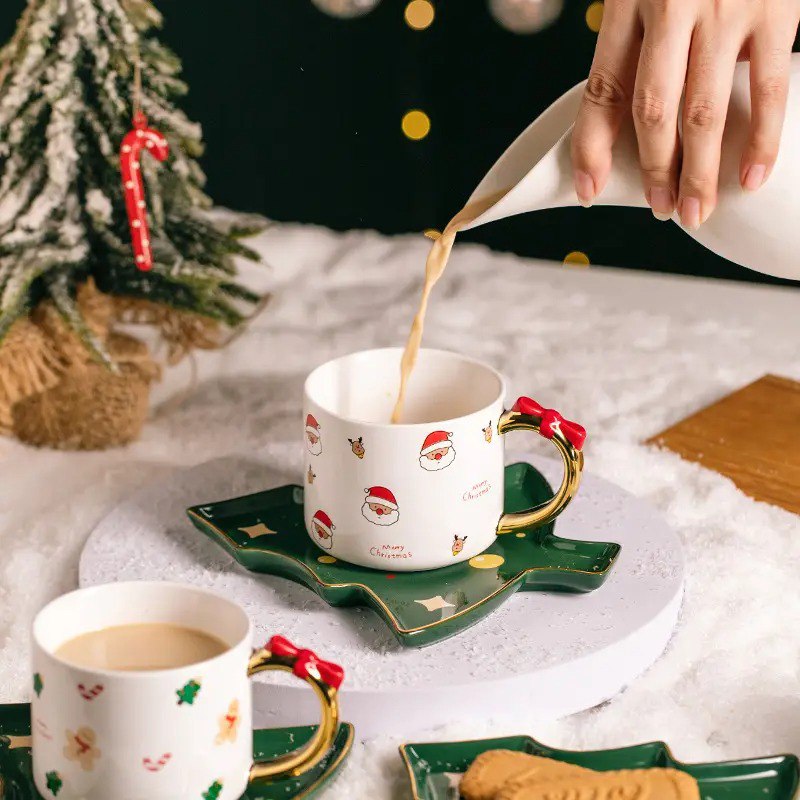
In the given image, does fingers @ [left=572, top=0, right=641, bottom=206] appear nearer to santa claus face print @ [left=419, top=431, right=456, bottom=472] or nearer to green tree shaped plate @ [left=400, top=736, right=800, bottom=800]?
santa claus face print @ [left=419, top=431, right=456, bottom=472]

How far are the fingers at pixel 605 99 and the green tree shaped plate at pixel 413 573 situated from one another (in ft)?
0.83

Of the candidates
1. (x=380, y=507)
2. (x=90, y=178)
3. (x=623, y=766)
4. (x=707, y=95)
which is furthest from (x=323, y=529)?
(x=90, y=178)

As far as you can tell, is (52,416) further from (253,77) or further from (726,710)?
(253,77)

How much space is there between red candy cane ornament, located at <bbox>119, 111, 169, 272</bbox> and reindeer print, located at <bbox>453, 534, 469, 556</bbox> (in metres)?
0.44

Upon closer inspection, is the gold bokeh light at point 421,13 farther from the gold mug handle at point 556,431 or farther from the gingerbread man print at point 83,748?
the gingerbread man print at point 83,748

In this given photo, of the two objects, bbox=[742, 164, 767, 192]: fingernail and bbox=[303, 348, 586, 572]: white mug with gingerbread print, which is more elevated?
bbox=[742, 164, 767, 192]: fingernail

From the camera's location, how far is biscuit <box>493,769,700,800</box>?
2.01 ft

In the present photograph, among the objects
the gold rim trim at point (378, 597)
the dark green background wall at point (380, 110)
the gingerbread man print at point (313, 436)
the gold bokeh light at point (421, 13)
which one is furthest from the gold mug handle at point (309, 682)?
the gold bokeh light at point (421, 13)

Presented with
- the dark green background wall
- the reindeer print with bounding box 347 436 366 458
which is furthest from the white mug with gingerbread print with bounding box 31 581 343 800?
the dark green background wall

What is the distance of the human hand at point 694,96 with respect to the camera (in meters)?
0.75

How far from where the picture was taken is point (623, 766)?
2.15 feet

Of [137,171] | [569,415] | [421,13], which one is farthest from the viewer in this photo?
[421,13]

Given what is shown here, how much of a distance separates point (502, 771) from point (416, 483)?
224 mm

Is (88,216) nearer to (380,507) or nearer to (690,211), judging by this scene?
(380,507)
